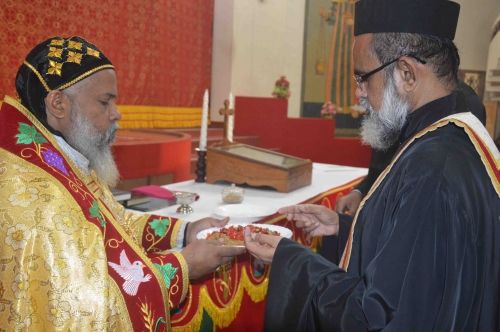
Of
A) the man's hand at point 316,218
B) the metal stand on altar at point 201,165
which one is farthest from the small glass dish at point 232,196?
the metal stand on altar at point 201,165

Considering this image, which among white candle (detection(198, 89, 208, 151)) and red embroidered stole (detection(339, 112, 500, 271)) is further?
white candle (detection(198, 89, 208, 151))

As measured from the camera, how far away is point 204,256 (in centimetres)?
187

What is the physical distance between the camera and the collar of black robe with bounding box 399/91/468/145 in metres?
1.44

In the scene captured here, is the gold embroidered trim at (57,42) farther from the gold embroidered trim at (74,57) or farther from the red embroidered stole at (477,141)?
the red embroidered stole at (477,141)

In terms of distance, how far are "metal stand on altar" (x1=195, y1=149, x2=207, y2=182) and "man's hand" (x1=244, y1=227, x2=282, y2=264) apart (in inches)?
58.6

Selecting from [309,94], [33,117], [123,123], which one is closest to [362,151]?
[309,94]

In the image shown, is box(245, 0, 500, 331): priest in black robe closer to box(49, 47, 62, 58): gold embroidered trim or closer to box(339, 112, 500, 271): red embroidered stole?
box(339, 112, 500, 271): red embroidered stole

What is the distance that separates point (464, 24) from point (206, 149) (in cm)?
1071

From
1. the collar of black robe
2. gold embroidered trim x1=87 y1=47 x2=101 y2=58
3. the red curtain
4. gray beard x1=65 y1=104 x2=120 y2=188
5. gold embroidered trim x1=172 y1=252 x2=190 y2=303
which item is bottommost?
gold embroidered trim x1=172 y1=252 x2=190 y2=303

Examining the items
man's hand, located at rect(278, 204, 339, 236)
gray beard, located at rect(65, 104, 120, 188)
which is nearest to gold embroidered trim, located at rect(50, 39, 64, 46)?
gray beard, located at rect(65, 104, 120, 188)

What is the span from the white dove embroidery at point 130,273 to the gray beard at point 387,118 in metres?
0.91

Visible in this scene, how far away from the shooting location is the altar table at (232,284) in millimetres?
2066

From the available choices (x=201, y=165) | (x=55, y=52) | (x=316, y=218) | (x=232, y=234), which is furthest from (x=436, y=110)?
(x=201, y=165)

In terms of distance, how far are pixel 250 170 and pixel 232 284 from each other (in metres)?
0.99
